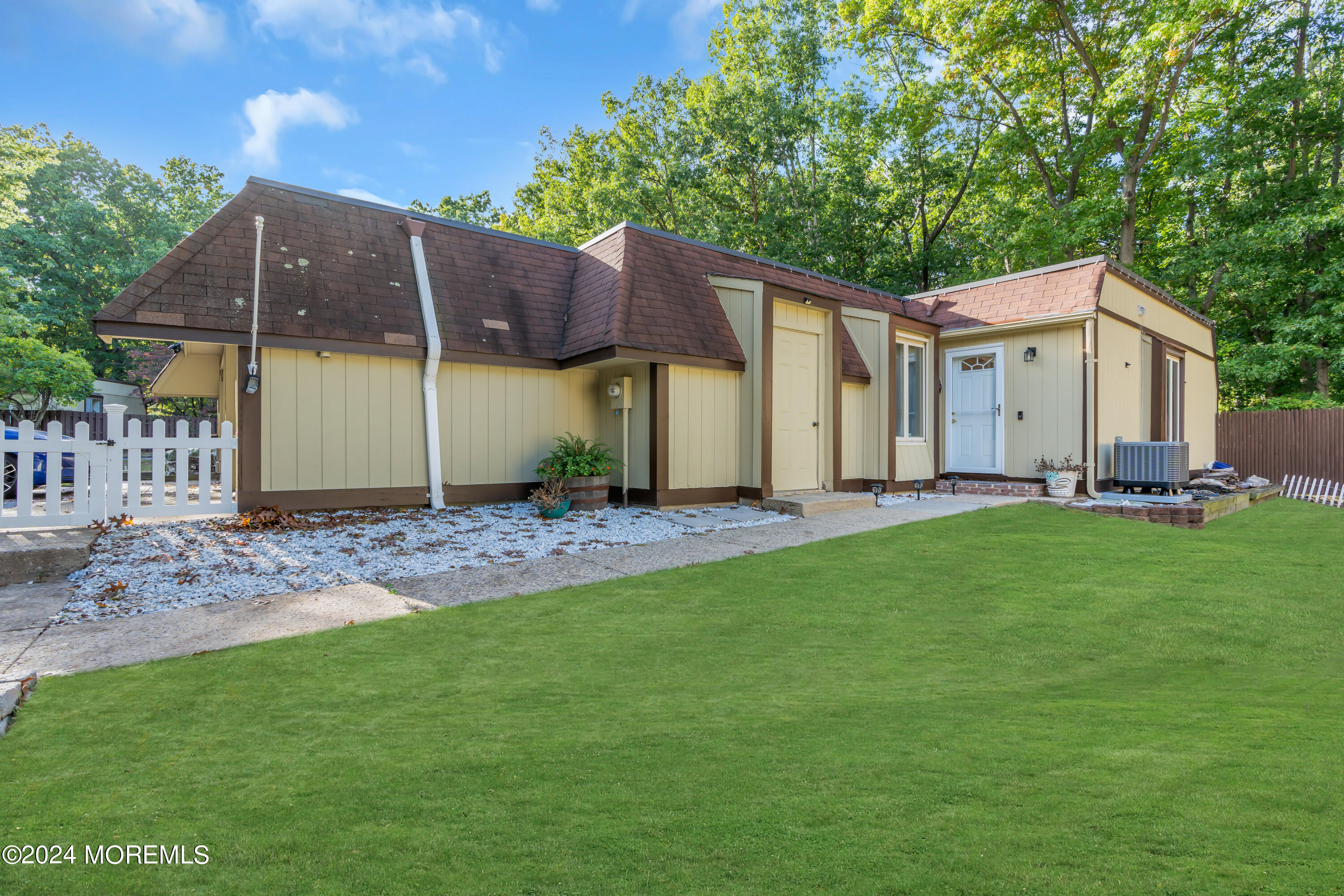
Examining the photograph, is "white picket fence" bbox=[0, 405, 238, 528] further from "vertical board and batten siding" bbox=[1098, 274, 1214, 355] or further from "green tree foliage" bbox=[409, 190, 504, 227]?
"green tree foliage" bbox=[409, 190, 504, 227]

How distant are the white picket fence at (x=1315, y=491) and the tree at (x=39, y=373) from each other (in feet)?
93.0

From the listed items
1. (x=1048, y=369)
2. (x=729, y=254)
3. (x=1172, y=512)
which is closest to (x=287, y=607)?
(x=729, y=254)

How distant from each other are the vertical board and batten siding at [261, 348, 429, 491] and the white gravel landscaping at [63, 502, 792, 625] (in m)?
0.52

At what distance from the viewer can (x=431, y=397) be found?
8.28 m

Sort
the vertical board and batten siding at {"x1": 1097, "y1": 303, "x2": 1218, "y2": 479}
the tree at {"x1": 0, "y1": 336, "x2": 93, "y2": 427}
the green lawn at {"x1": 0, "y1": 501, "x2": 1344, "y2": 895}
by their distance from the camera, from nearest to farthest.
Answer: the green lawn at {"x1": 0, "y1": 501, "x2": 1344, "y2": 895} → the vertical board and batten siding at {"x1": 1097, "y1": 303, "x2": 1218, "y2": 479} → the tree at {"x1": 0, "y1": 336, "x2": 93, "y2": 427}

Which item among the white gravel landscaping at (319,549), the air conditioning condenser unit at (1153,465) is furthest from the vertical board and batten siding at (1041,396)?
the white gravel landscaping at (319,549)

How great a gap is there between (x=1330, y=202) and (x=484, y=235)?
2085cm

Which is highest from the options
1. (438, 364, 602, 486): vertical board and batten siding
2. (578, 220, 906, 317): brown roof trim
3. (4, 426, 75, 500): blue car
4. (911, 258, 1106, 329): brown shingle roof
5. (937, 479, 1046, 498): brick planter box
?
(578, 220, 906, 317): brown roof trim

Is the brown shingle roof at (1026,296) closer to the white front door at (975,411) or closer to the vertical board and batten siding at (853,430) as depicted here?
the white front door at (975,411)

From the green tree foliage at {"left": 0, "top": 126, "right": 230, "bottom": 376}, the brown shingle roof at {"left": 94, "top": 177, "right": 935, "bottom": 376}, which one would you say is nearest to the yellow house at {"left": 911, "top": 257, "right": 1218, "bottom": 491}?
the brown shingle roof at {"left": 94, "top": 177, "right": 935, "bottom": 376}

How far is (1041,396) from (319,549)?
1085 centimetres

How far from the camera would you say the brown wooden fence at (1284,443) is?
14.0 m

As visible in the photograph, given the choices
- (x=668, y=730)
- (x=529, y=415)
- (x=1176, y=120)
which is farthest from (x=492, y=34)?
(x=1176, y=120)

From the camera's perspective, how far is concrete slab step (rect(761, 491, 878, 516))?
823 centimetres
